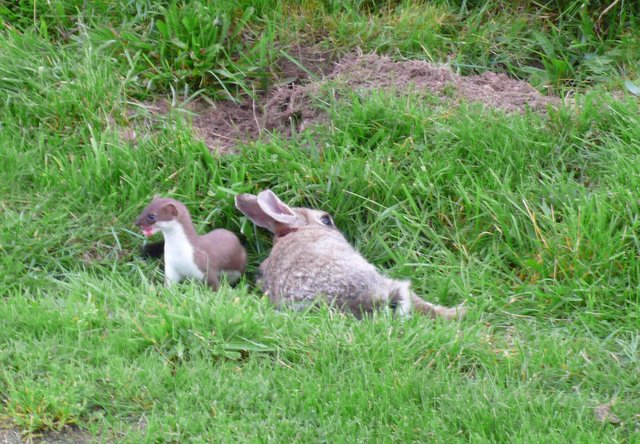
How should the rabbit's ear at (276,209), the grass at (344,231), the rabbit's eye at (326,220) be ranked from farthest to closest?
the rabbit's eye at (326,220)
the rabbit's ear at (276,209)
the grass at (344,231)

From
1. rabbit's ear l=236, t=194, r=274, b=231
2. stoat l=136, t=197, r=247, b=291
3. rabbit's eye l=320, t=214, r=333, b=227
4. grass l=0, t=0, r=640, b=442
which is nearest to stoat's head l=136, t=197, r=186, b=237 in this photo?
stoat l=136, t=197, r=247, b=291

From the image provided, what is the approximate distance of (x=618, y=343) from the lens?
18.3 feet

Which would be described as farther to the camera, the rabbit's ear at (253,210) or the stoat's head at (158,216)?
the rabbit's ear at (253,210)

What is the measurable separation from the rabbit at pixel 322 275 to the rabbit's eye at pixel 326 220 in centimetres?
7

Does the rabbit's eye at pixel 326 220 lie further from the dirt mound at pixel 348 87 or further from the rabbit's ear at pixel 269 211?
the dirt mound at pixel 348 87

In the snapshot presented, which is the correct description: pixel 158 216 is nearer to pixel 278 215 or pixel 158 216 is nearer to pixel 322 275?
pixel 278 215

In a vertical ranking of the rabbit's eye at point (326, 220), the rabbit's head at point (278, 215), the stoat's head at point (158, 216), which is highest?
the stoat's head at point (158, 216)

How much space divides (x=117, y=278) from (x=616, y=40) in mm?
4180

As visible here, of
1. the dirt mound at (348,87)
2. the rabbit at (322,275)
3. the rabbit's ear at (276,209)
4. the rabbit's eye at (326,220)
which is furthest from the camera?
the dirt mound at (348,87)

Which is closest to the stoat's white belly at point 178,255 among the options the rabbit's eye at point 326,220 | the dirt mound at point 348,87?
the rabbit's eye at point 326,220

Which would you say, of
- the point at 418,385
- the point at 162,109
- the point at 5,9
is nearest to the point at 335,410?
the point at 418,385

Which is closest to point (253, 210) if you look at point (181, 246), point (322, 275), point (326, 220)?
point (326, 220)

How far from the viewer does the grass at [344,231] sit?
4988 millimetres

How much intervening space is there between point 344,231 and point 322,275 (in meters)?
1.05
